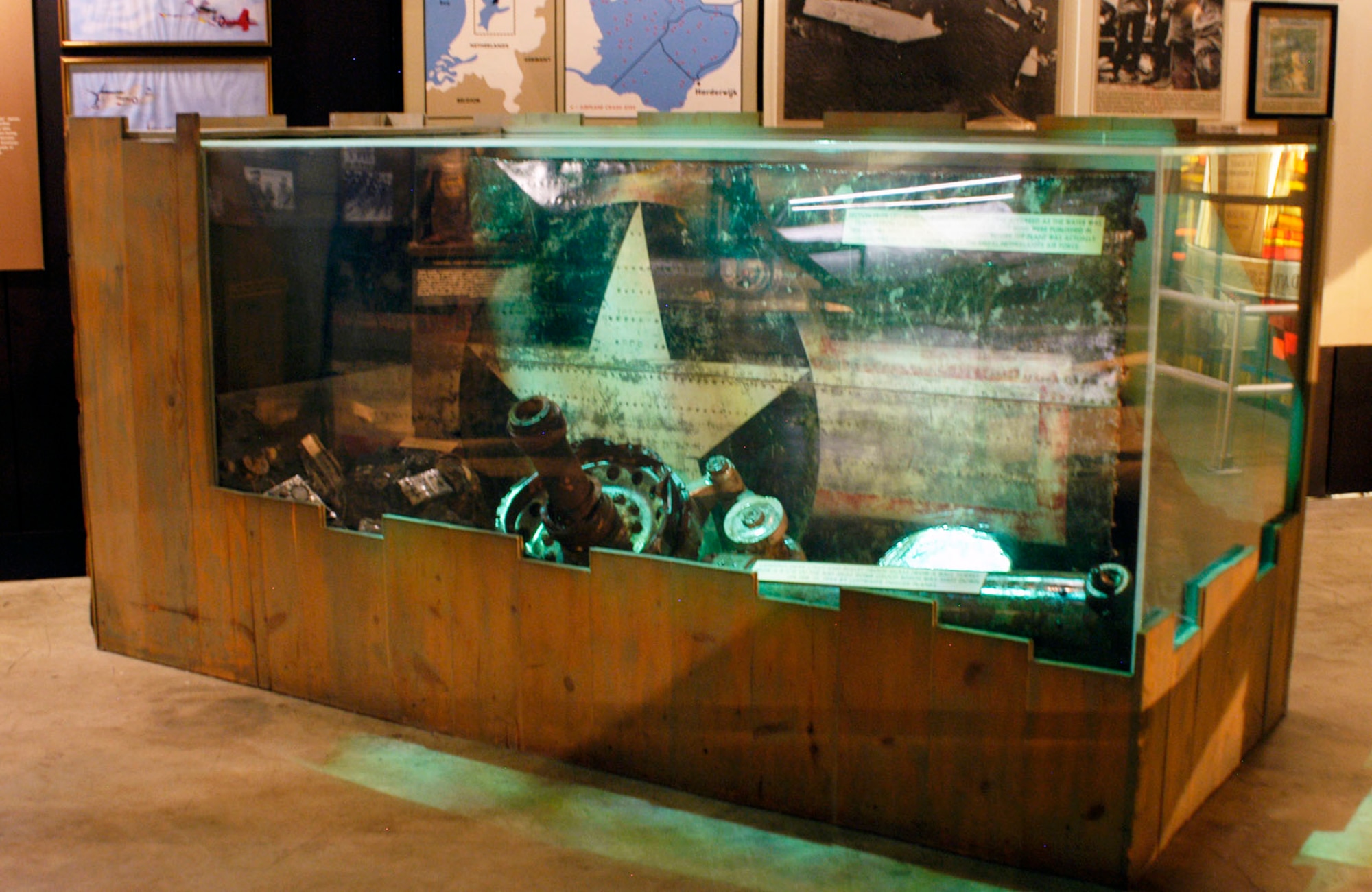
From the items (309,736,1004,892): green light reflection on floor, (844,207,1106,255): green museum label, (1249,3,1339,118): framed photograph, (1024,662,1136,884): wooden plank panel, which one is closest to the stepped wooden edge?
(1024,662,1136,884): wooden plank panel

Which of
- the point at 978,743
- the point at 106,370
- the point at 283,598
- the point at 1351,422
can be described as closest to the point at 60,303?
the point at 106,370

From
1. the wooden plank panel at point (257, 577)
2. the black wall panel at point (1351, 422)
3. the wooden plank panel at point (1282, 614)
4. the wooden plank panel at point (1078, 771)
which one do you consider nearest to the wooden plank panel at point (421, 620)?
the wooden plank panel at point (257, 577)

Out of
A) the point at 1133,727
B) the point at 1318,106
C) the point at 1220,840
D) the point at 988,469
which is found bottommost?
the point at 1220,840

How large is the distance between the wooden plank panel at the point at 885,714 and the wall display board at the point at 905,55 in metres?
2.61

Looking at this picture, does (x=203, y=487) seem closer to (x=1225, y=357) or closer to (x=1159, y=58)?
(x=1225, y=357)

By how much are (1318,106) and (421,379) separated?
423 centimetres

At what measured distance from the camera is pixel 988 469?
2.33 metres

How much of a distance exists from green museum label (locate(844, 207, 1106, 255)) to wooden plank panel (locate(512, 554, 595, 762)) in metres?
0.94

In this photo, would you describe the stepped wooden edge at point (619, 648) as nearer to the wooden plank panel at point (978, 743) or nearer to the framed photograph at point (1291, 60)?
the wooden plank panel at point (978, 743)

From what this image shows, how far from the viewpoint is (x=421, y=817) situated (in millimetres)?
2527

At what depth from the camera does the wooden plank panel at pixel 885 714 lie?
236 cm

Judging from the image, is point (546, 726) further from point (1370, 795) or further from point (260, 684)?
point (1370, 795)

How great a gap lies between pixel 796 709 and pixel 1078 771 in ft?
1.79

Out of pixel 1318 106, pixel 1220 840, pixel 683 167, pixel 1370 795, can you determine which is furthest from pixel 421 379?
pixel 1318 106
